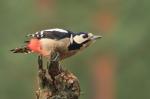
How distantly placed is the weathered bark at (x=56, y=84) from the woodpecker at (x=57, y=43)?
492 millimetres

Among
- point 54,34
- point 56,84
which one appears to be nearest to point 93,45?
point 54,34

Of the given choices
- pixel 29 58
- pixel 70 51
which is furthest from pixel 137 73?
pixel 70 51

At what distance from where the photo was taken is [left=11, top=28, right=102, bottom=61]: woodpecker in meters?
7.77

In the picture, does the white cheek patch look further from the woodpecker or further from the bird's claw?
the bird's claw

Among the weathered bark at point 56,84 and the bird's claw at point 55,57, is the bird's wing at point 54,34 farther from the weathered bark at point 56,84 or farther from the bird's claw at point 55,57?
the weathered bark at point 56,84

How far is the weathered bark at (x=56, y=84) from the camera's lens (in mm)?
6750

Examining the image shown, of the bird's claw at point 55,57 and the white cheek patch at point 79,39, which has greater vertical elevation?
the white cheek patch at point 79,39

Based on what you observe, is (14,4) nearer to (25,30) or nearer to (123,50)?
(25,30)

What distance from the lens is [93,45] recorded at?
2427cm

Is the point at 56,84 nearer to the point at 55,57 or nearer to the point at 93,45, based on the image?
the point at 55,57

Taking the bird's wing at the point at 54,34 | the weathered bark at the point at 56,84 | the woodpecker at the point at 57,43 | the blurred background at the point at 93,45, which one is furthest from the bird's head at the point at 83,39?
the blurred background at the point at 93,45

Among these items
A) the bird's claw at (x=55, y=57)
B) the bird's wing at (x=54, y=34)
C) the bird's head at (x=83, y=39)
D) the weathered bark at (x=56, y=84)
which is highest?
the bird's wing at (x=54, y=34)

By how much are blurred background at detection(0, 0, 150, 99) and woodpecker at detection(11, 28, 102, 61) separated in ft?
46.7

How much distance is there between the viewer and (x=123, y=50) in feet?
81.5
